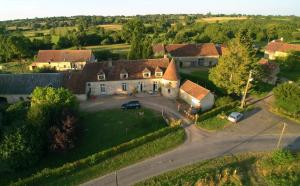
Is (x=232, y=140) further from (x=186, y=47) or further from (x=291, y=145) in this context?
(x=186, y=47)

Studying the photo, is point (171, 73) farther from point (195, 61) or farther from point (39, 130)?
point (39, 130)

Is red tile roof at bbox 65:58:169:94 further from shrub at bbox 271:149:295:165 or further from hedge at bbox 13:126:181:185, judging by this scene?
shrub at bbox 271:149:295:165

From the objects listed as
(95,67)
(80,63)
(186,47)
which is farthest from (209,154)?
(80,63)

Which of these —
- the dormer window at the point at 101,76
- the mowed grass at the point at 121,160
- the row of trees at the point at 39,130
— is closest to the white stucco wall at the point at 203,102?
the mowed grass at the point at 121,160

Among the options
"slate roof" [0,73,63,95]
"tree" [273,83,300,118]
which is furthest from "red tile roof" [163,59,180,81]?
"slate roof" [0,73,63,95]

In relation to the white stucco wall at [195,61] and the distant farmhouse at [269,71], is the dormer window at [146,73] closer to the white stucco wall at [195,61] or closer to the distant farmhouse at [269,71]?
the white stucco wall at [195,61]

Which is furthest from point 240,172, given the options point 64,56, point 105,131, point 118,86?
point 64,56
